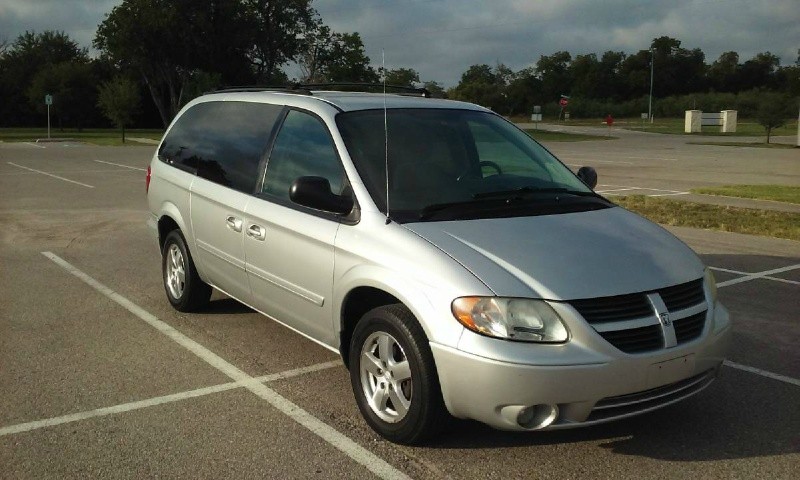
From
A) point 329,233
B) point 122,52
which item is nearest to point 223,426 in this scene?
point 329,233

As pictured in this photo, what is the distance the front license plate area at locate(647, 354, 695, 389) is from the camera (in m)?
3.90

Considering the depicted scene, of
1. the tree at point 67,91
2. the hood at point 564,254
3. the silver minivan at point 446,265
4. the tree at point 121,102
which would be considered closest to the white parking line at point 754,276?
the silver minivan at point 446,265

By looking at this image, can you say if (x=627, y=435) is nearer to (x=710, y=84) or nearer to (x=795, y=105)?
(x=795, y=105)

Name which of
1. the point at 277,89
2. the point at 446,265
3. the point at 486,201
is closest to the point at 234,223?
the point at 277,89

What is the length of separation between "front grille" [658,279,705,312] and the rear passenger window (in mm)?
2751

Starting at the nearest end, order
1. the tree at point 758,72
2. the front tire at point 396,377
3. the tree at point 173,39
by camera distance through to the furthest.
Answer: the front tire at point 396,377 < the tree at point 173,39 < the tree at point 758,72

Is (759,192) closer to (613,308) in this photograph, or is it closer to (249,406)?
(613,308)

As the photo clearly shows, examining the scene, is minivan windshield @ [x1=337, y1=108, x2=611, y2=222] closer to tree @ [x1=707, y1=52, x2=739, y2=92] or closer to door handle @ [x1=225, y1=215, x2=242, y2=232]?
door handle @ [x1=225, y1=215, x2=242, y2=232]

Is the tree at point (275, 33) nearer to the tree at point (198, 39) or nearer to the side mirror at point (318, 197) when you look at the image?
the tree at point (198, 39)

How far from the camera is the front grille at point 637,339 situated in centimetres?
383

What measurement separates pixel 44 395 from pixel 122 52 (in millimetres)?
64441

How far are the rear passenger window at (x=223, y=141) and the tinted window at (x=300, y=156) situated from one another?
18 cm

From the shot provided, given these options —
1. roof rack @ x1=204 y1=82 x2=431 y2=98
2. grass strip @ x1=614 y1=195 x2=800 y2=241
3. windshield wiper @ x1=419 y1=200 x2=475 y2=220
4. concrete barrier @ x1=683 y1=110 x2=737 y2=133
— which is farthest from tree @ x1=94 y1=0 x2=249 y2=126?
windshield wiper @ x1=419 y1=200 x2=475 y2=220

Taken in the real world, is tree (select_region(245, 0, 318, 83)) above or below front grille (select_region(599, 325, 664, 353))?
above
